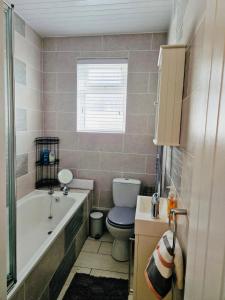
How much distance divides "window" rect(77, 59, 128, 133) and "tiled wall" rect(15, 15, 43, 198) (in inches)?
21.5

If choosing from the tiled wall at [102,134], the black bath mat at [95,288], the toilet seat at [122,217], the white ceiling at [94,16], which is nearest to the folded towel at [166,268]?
the black bath mat at [95,288]

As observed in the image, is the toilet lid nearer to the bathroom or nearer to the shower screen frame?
the bathroom

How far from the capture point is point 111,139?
110 inches

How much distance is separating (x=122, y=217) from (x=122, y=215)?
5cm

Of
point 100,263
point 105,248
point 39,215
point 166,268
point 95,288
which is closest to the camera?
point 166,268

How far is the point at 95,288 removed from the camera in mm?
1884

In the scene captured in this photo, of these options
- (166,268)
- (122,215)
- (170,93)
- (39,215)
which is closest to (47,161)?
(39,215)

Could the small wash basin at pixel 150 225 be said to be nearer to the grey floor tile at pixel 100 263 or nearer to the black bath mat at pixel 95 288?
the black bath mat at pixel 95 288

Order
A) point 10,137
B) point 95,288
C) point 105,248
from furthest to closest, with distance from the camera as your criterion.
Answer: point 105,248, point 95,288, point 10,137

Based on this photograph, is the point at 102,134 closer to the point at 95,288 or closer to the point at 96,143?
the point at 96,143

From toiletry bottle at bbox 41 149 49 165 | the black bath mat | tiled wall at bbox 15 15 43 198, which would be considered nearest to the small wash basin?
the black bath mat

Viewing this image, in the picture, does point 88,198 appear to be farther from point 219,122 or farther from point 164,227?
point 219,122

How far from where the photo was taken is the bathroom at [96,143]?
1238 millimetres

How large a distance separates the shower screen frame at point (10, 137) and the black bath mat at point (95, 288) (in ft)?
2.61
